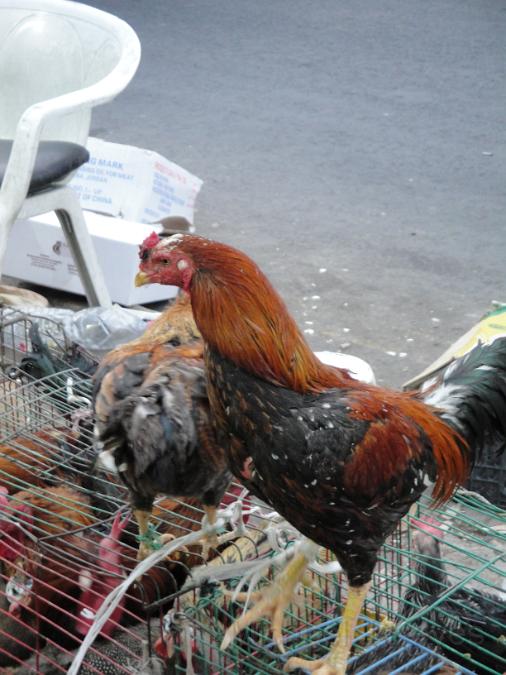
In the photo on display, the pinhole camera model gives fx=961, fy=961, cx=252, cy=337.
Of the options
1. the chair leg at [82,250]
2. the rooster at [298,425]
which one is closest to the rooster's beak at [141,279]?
the rooster at [298,425]

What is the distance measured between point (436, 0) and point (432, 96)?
2609 mm

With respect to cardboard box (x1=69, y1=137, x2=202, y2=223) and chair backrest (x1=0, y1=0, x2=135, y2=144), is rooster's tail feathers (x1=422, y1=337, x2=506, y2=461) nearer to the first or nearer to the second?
chair backrest (x1=0, y1=0, x2=135, y2=144)

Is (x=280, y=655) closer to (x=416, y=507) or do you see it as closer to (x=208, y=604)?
(x=208, y=604)

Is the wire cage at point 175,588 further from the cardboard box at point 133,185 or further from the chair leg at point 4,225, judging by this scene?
the cardboard box at point 133,185

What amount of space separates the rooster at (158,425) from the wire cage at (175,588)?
0.53ft

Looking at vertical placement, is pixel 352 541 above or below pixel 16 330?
above

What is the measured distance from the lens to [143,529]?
6.24 feet

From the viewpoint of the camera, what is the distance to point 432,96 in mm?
6609

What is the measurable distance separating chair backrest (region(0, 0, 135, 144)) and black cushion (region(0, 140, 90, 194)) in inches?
8.2

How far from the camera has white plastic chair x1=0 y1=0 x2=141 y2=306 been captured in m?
3.23

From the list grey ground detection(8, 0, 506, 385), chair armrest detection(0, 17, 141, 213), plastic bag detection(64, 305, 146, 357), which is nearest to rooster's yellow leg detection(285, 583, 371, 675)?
plastic bag detection(64, 305, 146, 357)

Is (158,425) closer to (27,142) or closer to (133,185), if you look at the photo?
(27,142)

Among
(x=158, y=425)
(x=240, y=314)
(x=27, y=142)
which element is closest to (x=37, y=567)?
(x=158, y=425)

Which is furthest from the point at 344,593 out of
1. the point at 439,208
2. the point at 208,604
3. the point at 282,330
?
the point at 439,208
